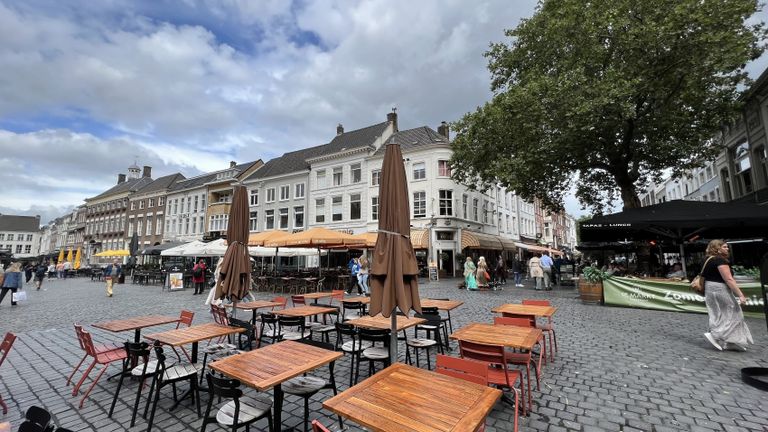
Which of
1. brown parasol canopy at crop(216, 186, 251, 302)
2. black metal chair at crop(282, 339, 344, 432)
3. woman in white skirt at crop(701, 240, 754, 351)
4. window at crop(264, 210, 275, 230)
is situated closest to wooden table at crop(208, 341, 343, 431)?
black metal chair at crop(282, 339, 344, 432)

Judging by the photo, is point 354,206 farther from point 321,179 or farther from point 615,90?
point 615,90

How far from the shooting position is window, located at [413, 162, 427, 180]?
28.7 metres

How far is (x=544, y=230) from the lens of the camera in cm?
5119

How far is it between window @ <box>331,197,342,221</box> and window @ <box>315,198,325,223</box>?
3.59 feet

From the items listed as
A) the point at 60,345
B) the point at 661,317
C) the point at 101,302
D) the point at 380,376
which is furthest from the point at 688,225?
the point at 101,302

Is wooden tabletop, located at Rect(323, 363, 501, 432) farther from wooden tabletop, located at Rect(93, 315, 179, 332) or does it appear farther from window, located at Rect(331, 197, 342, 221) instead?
window, located at Rect(331, 197, 342, 221)

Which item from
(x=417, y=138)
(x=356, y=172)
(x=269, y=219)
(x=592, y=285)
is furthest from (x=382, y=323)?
(x=269, y=219)

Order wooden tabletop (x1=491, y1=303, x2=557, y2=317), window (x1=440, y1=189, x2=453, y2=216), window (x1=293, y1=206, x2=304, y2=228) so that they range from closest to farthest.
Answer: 1. wooden tabletop (x1=491, y1=303, x2=557, y2=317)
2. window (x1=440, y1=189, x2=453, y2=216)
3. window (x1=293, y1=206, x2=304, y2=228)

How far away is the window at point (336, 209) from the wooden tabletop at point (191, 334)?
26781 mm

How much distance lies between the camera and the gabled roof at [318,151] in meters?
33.0

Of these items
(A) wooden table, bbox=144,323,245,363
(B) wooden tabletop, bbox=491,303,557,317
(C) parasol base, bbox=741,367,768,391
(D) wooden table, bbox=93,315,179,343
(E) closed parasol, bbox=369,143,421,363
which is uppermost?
(E) closed parasol, bbox=369,143,421,363

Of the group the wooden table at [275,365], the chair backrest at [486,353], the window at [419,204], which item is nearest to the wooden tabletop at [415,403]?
the wooden table at [275,365]

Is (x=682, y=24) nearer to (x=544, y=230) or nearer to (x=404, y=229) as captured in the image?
(x=404, y=229)

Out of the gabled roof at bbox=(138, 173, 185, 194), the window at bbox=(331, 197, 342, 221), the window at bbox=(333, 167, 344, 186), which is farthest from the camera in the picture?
the gabled roof at bbox=(138, 173, 185, 194)
